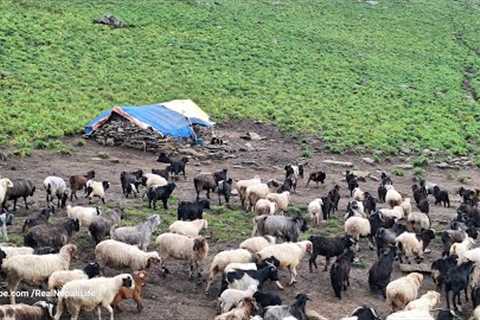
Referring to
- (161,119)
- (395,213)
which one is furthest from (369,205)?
(161,119)

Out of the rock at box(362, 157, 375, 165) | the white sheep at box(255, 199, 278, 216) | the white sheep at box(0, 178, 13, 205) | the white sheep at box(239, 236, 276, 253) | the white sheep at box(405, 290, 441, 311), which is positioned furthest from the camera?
the rock at box(362, 157, 375, 165)

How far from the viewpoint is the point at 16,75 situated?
127 feet

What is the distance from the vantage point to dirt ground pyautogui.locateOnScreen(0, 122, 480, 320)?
14500mm

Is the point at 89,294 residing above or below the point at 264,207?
below

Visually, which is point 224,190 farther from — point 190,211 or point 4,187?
point 4,187

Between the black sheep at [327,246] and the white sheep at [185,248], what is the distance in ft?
9.54

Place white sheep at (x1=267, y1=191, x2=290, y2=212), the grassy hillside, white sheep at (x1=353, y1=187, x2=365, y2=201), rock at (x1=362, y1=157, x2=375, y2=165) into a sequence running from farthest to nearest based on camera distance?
1. the grassy hillside
2. rock at (x1=362, y1=157, x2=375, y2=165)
3. white sheep at (x1=353, y1=187, x2=365, y2=201)
4. white sheep at (x1=267, y1=191, x2=290, y2=212)

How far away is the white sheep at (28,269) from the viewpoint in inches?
517

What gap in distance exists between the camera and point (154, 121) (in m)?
31.0

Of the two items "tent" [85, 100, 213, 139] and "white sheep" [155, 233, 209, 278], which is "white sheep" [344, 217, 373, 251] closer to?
"white sheep" [155, 233, 209, 278]

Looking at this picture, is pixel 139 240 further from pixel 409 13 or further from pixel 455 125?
pixel 409 13

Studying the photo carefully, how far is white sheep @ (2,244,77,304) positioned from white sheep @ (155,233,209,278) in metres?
2.85

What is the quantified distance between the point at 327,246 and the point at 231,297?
439cm

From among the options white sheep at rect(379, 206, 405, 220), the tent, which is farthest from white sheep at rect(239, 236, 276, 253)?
the tent
